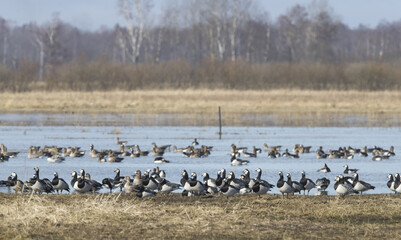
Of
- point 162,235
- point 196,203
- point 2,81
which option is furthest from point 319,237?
point 2,81

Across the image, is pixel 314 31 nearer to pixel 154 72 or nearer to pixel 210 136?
pixel 154 72

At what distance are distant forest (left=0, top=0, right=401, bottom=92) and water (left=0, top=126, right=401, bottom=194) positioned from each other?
17.1 meters

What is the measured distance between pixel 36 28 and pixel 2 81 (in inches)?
1517

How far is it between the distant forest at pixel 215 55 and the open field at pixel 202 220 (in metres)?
36.3

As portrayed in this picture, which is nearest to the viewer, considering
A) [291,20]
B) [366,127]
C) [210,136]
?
[210,136]

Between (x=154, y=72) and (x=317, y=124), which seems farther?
(x=154, y=72)

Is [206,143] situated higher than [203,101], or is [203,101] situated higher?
[203,101]

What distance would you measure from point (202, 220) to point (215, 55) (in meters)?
59.9

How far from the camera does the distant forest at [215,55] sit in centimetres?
4884

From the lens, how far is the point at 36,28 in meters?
85.2

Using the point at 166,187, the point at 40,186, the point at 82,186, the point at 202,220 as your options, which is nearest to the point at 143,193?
the point at 166,187

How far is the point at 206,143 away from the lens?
26.2 meters

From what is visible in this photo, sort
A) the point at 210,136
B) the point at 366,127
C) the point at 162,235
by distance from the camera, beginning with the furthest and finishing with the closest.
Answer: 1. the point at 366,127
2. the point at 210,136
3. the point at 162,235

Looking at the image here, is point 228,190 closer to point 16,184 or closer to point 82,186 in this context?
point 82,186
